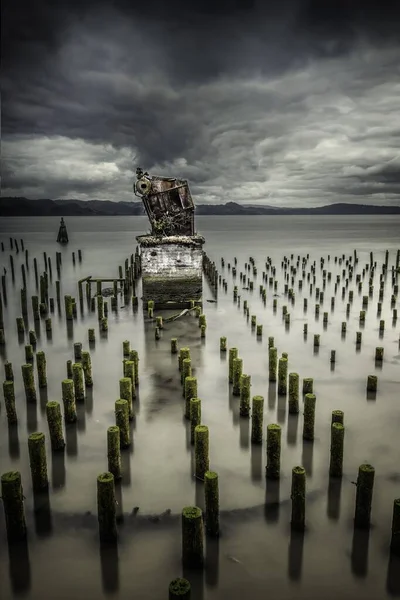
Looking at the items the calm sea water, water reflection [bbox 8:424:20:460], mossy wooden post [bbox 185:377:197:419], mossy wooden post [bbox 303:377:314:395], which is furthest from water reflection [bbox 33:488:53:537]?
Answer: mossy wooden post [bbox 303:377:314:395]

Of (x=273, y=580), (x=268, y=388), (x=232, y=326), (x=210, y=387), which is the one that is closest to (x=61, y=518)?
(x=273, y=580)

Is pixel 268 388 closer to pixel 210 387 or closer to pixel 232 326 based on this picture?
Result: pixel 210 387

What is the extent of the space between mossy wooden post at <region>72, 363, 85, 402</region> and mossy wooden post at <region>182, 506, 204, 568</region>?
5.19 metres

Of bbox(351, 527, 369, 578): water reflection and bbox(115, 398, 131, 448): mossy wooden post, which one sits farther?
bbox(115, 398, 131, 448): mossy wooden post

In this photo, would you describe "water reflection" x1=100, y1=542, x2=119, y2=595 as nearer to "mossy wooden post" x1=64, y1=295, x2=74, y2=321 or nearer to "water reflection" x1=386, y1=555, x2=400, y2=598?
"water reflection" x1=386, y1=555, x2=400, y2=598

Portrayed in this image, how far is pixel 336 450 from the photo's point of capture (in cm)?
717

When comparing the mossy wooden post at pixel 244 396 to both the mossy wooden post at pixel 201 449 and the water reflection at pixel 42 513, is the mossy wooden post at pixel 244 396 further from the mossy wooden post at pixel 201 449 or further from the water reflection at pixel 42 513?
the water reflection at pixel 42 513

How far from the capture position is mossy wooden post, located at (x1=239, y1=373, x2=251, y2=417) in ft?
30.7

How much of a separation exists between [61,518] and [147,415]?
3.30 m

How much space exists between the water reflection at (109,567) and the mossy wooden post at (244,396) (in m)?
4.17

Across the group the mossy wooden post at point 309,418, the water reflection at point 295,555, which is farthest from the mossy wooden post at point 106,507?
the mossy wooden post at point 309,418

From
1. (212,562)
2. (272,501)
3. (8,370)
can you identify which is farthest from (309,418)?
(8,370)

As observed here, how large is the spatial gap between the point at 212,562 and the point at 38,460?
300 cm

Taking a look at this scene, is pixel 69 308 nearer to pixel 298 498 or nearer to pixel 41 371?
pixel 41 371
